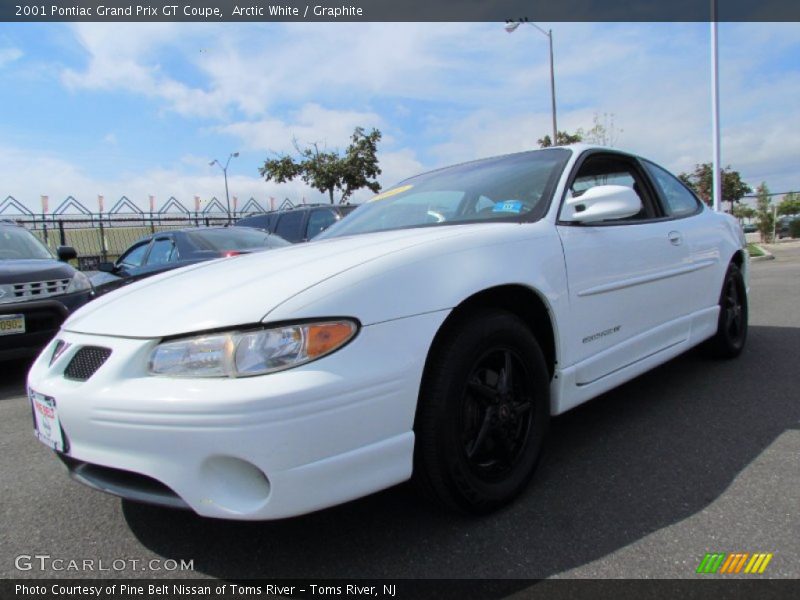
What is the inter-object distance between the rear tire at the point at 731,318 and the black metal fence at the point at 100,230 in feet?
58.9

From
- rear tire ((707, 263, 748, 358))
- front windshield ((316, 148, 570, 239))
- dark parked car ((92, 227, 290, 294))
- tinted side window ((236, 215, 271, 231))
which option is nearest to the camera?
front windshield ((316, 148, 570, 239))

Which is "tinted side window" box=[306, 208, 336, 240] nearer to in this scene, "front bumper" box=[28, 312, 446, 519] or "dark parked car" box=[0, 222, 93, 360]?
"dark parked car" box=[0, 222, 93, 360]

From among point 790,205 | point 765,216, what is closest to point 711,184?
point 765,216

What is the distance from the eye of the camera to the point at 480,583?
66.3 inches

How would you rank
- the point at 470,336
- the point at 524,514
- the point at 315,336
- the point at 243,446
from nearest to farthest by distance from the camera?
the point at 243,446 → the point at 315,336 → the point at 470,336 → the point at 524,514

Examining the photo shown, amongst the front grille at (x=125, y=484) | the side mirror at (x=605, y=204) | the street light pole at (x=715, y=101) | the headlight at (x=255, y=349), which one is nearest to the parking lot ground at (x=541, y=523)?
the front grille at (x=125, y=484)

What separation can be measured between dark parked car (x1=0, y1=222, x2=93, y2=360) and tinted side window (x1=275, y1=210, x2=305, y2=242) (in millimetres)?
4786

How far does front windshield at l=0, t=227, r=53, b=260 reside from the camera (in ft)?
17.7

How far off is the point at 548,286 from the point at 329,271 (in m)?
0.93

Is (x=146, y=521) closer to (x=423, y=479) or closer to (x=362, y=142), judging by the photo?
(x=423, y=479)

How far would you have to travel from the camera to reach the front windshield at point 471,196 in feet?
8.31

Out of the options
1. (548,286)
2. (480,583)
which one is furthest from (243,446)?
(548,286)

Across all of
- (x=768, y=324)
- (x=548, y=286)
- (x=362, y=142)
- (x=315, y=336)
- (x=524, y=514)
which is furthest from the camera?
(x=362, y=142)

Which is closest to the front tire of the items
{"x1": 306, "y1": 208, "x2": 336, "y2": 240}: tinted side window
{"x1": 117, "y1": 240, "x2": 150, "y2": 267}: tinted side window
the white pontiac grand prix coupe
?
the white pontiac grand prix coupe
